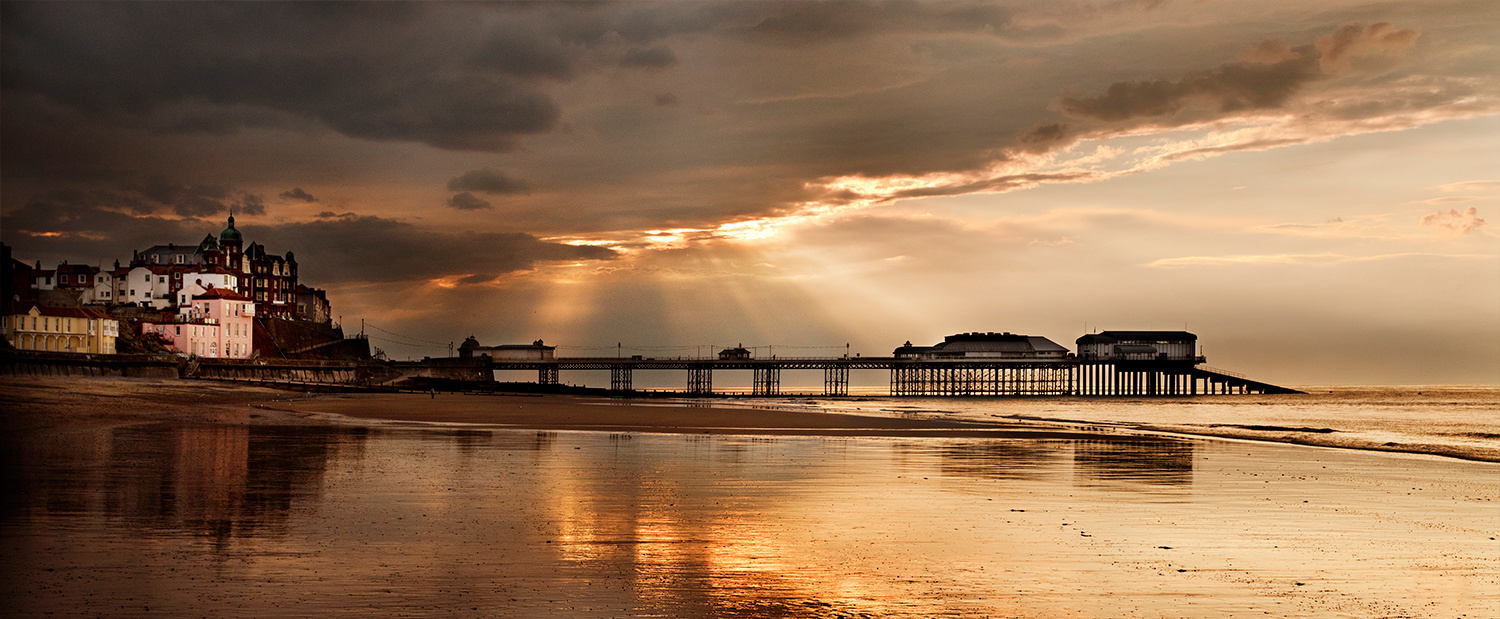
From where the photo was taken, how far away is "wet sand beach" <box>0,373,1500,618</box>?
8.35 m

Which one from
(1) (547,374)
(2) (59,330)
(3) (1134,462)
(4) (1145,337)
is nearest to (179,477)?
(3) (1134,462)

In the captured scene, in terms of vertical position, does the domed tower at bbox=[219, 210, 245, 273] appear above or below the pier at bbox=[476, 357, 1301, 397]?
above

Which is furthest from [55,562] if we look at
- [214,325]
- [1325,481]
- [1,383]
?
[214,325]

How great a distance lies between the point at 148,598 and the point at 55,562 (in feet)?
6.72

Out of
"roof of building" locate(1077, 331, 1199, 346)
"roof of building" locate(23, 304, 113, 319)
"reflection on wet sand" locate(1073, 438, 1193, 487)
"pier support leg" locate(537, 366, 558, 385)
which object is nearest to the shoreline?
"reflection on wet sand" locate(1073, 438, 1193, 487)

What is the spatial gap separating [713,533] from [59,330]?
101m

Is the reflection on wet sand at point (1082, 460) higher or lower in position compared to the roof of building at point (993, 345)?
lower

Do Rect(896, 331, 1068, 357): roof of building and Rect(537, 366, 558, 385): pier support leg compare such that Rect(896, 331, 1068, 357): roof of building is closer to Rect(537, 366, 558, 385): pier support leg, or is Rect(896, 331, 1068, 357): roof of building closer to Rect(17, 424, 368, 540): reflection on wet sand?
Rect(537, 366, 558, 385): pier support leg

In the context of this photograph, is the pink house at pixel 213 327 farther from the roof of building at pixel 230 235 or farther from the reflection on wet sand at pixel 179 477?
the reflection on wet sand at pixel 179 477

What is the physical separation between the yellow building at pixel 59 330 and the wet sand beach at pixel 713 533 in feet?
259

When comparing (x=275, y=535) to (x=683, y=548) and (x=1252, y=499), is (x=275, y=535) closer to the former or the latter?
(x=683, y=548)

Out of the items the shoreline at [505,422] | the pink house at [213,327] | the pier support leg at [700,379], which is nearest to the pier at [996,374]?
the pier support leg at [700,379]

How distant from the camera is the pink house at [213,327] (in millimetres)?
105312

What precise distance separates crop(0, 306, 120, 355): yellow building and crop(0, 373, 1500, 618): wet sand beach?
259 ft
